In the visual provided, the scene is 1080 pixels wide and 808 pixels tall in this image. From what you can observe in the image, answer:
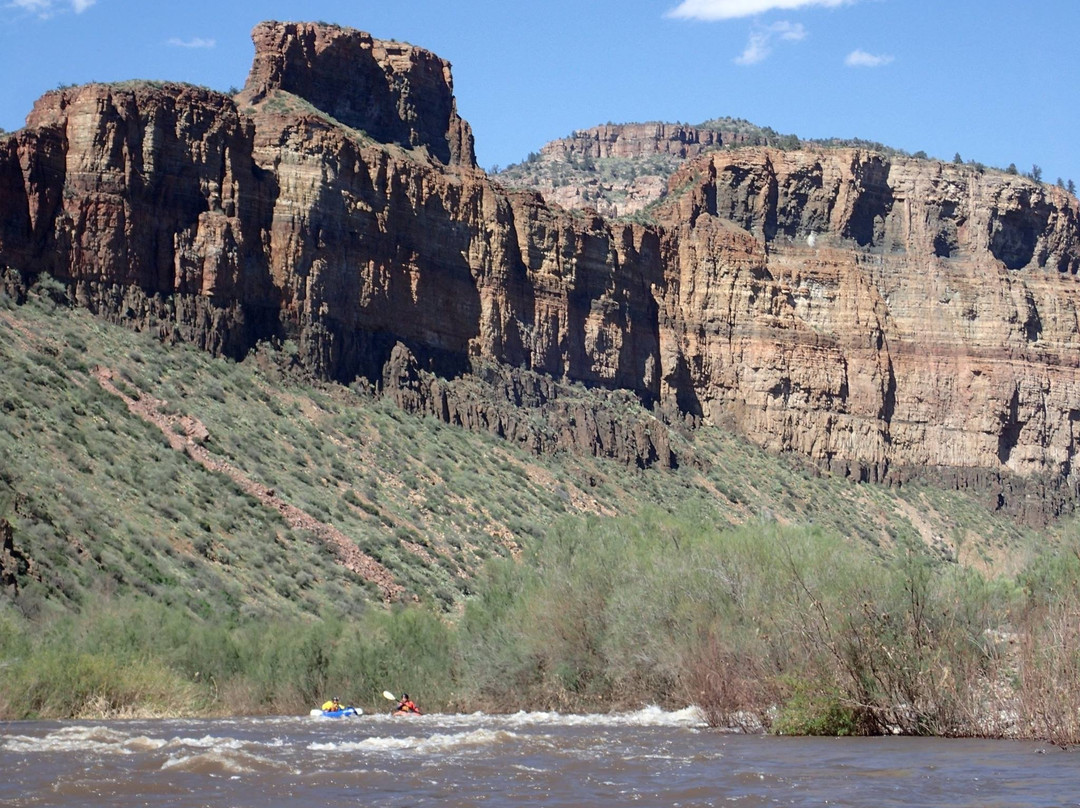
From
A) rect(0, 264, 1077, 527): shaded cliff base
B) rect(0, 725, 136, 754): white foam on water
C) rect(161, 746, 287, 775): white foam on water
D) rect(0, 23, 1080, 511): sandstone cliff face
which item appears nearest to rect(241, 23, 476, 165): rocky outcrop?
rect(0, 23, 1080, 511): sandstone cliff face

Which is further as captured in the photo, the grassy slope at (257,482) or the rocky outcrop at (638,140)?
the rocky outcrop at (638,140)

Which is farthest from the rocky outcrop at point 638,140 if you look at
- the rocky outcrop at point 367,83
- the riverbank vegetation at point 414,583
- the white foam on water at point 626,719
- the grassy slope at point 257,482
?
the white foam on water at point 626,719

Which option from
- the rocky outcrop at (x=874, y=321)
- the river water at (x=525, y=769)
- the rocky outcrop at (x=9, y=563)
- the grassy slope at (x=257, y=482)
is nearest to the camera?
the river water at (x=525, y=769)

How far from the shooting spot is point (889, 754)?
954 inches

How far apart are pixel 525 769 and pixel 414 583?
33196mm

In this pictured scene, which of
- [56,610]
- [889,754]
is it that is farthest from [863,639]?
[56,610]

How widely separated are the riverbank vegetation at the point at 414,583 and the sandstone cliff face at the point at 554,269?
304 centimetres

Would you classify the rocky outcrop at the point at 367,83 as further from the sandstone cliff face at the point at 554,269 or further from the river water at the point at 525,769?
the river water at the point at 525,769

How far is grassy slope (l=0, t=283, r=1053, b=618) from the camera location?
47000 mm

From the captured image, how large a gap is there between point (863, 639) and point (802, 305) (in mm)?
71314

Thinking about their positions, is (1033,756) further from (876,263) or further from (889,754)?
(876,263)

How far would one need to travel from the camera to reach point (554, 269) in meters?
86.2

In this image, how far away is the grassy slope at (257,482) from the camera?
154 feet

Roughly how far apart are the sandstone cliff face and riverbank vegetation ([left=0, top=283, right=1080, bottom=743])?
304 centimetres
